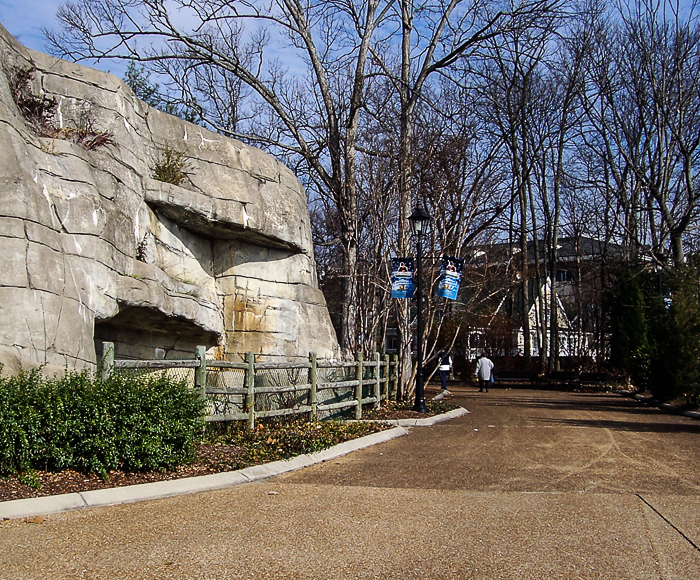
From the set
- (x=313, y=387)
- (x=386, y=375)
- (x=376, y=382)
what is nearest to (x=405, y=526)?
(x=313, y=387)

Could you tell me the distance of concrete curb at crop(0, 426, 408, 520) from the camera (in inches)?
244

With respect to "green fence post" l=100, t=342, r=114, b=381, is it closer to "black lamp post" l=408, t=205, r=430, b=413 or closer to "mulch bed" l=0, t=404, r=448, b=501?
"mulch bed" l=0, t=404, r=448, b=501

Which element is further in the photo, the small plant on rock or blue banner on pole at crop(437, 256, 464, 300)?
blue banner on pole at crop(437, 256, 464, 300)

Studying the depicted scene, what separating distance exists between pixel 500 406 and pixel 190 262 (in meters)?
10.3

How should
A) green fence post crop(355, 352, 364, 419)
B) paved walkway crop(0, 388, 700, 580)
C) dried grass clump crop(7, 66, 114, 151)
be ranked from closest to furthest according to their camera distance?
paved walkway crop(0, 388, 700, 580) < dried grass clump crop(7, 66, 114, 151) < green fence post crop(355, 352, 364, 419)

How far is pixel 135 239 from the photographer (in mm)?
11859

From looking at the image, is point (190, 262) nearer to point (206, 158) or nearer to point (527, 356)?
point (206, 158)

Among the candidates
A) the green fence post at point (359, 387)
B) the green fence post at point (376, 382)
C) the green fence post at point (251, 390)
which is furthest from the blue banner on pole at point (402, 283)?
the green fence post at point (251, 390)

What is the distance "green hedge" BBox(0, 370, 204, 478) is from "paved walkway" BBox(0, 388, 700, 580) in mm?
881

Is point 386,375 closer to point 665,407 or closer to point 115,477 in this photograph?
point 665,407

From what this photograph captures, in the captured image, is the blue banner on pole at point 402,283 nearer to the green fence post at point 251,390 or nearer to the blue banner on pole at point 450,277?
the blue banner on pole at point 450,277

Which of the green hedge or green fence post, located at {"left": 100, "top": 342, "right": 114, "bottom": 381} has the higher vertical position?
green fence post, located at {"left": 100, "top": 342, "right": 114, "bottom": 381}

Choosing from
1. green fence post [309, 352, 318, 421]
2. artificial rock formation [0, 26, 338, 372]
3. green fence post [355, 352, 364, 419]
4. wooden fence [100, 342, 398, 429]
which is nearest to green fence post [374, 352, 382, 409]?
wooden fence [100, 342, 398, 429]

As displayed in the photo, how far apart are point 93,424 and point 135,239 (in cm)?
503
